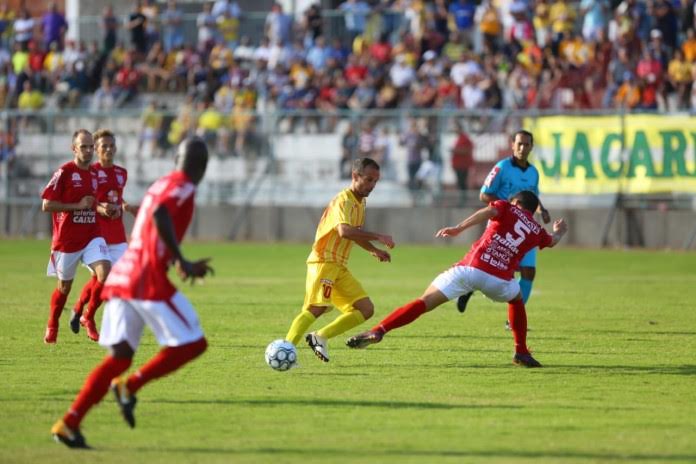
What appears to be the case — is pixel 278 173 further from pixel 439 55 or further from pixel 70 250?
pixel 70 250

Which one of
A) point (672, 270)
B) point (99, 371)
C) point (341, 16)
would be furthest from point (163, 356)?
point (341, 16)

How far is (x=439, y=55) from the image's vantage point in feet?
106

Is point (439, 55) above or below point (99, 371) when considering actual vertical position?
above

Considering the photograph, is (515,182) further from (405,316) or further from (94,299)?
(94,299)

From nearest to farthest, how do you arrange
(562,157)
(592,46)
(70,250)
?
1. (70,250)
2. (562,157)
3. (592,46)

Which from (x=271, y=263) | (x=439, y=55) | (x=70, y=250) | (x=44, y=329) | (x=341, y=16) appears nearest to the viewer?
(x=70, y=250)

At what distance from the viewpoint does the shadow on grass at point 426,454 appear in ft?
26.9

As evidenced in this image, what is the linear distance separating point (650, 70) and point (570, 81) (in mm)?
1748

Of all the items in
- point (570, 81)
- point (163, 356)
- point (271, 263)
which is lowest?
point (271, 263)

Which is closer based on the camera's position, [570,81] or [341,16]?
[570,81]

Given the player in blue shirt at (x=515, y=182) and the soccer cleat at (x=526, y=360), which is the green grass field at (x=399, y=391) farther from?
the player in blue shirt at (x=515, y=182)

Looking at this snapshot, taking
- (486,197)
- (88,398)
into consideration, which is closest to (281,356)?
(88,398)

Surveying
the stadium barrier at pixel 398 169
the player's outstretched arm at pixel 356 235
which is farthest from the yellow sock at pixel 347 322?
the stadium barrier at pixel 398 169

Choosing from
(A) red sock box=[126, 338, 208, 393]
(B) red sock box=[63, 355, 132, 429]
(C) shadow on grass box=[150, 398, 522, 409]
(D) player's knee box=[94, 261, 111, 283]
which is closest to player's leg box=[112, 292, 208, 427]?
(A) red sock box=[126, 338, 208, 393]
